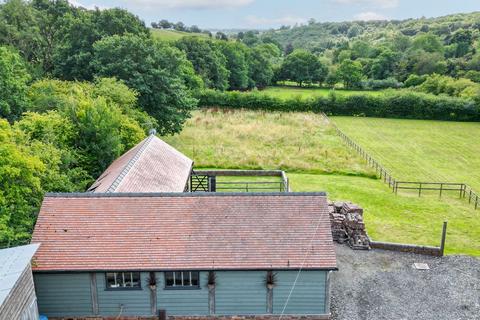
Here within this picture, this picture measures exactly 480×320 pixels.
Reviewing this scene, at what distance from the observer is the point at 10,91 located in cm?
2722

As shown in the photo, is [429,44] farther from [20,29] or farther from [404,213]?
[404,213]

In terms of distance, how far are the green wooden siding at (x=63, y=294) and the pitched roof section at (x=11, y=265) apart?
1.96m

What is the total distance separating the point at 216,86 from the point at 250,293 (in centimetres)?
5462

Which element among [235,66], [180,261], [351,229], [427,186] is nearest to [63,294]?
[180,261]

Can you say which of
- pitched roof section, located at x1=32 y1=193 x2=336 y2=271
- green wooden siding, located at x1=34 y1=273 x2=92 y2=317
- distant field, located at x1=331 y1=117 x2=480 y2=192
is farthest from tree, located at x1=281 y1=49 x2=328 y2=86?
green wooden siding, located at x1=34 y1=273 x2=92 y2=317

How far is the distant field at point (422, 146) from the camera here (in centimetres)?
3275

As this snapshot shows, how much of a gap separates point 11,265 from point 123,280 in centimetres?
364

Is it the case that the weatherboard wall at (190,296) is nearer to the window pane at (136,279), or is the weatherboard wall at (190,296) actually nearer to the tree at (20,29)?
the window pane at (136,279)

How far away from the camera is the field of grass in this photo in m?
22.1

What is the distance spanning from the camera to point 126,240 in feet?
46.6

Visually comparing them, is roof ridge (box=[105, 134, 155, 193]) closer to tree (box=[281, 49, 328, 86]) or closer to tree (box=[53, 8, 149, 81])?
tree (box=[53, 8, 149, 81])

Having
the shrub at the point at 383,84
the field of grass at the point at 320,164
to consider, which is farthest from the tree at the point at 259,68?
the field of grass at the point at 320,164


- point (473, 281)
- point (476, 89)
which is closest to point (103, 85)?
point (473, 281)

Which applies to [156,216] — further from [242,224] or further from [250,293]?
[250,293]
